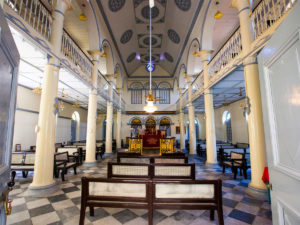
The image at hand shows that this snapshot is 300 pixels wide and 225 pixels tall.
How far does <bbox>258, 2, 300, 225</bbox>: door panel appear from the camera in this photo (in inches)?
40.9

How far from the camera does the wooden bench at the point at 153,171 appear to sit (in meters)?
3.25

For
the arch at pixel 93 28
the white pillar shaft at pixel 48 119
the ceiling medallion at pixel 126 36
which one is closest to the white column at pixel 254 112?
the white pillar shaft at pixel 48 119

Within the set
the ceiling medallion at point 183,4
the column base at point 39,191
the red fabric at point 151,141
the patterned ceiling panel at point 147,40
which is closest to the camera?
the column base at point 39,191

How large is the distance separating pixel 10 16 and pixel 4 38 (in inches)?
104

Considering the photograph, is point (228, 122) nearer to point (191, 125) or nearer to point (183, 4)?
point (191, 125)

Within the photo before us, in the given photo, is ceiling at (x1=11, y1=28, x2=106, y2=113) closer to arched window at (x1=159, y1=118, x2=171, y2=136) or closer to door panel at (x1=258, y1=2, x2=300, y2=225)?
door panel at (x1=258, y1=2, x2=300, y2=225)

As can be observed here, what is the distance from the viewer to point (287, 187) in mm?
1132

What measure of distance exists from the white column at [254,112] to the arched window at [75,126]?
1423 centimetres

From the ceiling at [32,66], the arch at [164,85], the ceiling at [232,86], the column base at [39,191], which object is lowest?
the column base at [39,191]

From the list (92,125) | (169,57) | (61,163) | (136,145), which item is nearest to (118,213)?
(61,163)

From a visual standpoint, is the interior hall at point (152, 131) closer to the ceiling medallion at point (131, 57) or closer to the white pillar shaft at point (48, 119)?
the white pillar shaft at point (48, 119)

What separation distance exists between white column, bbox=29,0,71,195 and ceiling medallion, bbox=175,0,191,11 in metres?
6.00

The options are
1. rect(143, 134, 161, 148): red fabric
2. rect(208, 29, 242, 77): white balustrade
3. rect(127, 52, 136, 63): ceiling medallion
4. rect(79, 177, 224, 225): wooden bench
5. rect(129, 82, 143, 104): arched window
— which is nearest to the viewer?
rect(79, 177, 224, 225): wooden bench

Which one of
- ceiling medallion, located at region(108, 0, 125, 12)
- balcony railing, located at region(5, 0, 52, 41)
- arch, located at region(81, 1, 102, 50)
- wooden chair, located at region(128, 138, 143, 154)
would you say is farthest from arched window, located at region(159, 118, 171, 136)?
balcony railing, located at region(5, 0, 52, 41)
